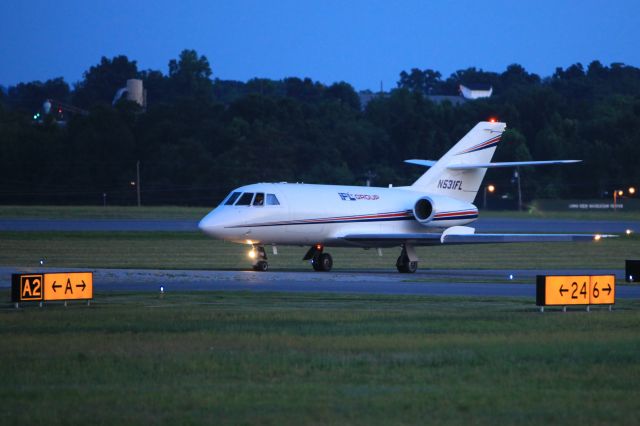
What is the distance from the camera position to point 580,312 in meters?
18.6

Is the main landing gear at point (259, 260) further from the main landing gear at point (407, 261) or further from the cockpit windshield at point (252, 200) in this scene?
the main landing gear at point (407, 261)

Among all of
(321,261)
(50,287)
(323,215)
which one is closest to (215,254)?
(321,261)

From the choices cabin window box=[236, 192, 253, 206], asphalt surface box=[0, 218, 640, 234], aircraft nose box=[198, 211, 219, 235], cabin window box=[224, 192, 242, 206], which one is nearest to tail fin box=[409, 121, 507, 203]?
cabin window box=[236, 192, 253, 206]

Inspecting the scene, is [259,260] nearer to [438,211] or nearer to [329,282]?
[329,282]

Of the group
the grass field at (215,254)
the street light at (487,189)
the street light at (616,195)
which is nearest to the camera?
the grass field at (215,254)

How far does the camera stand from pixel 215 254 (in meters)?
40.0

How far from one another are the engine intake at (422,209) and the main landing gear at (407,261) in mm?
1620

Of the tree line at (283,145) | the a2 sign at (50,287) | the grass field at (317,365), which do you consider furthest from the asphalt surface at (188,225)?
the grass field at (317,365)

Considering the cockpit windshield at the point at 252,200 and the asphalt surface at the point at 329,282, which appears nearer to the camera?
the asphalt surface at the point at 329,282

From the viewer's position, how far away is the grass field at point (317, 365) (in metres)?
10.5

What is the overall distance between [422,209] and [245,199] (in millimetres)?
5746

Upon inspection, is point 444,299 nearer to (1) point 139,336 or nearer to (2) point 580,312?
(2) point 580,312

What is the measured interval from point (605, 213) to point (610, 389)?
66228mm

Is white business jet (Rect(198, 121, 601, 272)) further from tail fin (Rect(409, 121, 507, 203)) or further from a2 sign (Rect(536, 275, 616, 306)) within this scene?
a2 sign (Rect(536, 275, 616, 306))
